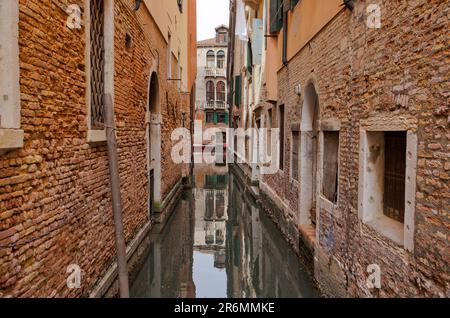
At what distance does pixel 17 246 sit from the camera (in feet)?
8.80

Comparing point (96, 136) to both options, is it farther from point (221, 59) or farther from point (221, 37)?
point (221, 37)

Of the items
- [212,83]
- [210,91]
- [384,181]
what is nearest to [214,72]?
Result: [212,83]

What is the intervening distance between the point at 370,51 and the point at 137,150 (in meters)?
4.34

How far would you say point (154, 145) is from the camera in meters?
9.31

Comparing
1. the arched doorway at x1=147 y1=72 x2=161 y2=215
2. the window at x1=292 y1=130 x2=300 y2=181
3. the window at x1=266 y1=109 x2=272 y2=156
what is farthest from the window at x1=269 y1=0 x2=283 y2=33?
the arched doorway at x1=147 y1=72 x2=161 y2=215

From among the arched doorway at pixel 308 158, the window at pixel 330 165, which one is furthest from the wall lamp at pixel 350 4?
the arched doorway at pixel 308 158

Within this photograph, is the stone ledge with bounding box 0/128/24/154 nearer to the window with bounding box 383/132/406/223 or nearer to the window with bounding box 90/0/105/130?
the window with bounding box 90/0/105/130

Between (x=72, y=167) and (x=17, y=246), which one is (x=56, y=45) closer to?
(x=72, y=167)

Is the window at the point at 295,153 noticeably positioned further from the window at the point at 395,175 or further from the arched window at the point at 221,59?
the arched window at the point at 221,59

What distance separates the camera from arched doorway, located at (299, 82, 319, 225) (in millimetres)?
7359

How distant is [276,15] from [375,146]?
21.1 feet

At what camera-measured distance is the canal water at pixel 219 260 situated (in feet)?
18.9

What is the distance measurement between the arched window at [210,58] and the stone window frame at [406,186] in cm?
4119

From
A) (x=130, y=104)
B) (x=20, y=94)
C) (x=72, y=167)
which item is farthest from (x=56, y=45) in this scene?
(x=130, y=104)
